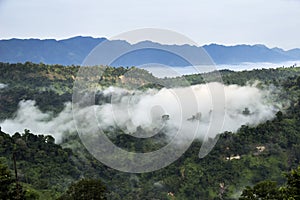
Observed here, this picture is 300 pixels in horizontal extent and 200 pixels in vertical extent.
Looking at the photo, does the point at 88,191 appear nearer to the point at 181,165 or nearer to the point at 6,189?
the point at 6,189

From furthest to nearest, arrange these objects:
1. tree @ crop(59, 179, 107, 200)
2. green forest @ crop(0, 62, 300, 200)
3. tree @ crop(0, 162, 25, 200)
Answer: green forest @ crop(0, 62, 300, 200) < tree @ crop(59, 179, 107, 200) < tree @ crop(0, 162, 25, 200)

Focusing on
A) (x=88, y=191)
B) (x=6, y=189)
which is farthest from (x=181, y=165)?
(x=6, y=189)

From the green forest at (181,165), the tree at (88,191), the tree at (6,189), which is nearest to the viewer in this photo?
the tree at (6,189)

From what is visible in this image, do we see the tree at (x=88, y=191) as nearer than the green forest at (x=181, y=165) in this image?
Yes

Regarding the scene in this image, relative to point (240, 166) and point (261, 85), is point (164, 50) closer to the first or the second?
point (240, 166)

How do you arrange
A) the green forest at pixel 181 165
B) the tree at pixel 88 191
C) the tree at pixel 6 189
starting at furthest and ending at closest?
1. the green forest at pixel 181 165
2. the tree at pixel 88 191
3. the tree at pixel 6 189

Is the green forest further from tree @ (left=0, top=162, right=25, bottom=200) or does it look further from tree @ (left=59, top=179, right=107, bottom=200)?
tree @ (left=0, top=162, right=25, bottom=200)

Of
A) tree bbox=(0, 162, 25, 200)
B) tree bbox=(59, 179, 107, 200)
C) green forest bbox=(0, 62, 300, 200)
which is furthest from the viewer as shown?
green forest bbox=(0, 62, 300, 200)

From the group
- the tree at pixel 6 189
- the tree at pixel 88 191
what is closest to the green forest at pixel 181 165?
the tree at pixel 88 191

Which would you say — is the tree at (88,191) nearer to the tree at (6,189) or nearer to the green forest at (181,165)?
the tree at (6,189)

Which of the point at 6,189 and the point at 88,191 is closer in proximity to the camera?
the point at 6,189

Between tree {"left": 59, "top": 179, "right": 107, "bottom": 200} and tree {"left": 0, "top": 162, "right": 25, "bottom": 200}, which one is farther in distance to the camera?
tree {"left": 59, "top": 179, "right": 107, "bottom": 200}

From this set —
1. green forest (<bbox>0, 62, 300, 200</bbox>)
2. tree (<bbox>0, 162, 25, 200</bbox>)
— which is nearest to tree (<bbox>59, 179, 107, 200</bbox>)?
tree (<bbox>0, 162, 25, 200</bbox>)
